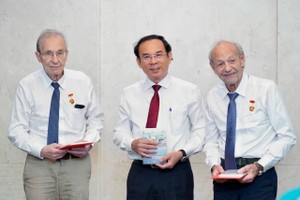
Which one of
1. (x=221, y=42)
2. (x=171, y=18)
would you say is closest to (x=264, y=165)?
(x=221, y=42)

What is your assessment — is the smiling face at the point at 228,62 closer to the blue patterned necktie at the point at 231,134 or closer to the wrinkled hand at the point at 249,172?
the blue patterned necktie at the point at 231,134

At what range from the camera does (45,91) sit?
3729 millimetres

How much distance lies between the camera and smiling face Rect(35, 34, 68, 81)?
3621mm

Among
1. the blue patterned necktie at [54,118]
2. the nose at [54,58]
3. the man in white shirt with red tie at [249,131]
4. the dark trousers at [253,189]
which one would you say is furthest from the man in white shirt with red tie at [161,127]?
the nose at [54,58]

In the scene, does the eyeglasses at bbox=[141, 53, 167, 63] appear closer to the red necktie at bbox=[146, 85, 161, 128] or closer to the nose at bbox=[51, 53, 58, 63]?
the red necktie at bbox=[146, 85, 161, 128]

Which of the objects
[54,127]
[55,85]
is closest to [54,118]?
[54,127]

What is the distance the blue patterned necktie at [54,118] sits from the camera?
365cm

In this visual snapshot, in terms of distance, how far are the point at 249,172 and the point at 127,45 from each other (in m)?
2.00

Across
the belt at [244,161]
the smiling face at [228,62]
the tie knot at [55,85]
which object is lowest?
the belt at [244,161]

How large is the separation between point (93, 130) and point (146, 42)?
2.38ft

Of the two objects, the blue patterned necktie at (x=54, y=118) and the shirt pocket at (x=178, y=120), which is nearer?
the shirt pocket at (x=178, y=120)

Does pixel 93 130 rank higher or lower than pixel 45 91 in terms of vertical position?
lower

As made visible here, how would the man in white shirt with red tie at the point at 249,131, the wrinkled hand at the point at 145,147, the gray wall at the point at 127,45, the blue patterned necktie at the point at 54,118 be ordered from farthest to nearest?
the gray wall at the point at 127,45
the blue patterned necktie at the point at 54,118
the wrinkled hand at the point at 145,147
the man in white shirt with red tie at the point at 249,131

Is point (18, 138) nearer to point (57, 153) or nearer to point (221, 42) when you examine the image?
point (57, 153)
